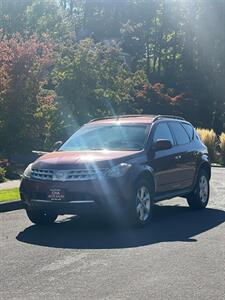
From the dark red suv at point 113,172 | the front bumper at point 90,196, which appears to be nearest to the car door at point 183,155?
the dark red suv at point 113,172

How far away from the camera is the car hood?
9.74 metres

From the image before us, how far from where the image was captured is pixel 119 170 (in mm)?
9766

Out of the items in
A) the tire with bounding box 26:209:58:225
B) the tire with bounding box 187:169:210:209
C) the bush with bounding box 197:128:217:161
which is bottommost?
the bush with bounding box 197:128:217:161

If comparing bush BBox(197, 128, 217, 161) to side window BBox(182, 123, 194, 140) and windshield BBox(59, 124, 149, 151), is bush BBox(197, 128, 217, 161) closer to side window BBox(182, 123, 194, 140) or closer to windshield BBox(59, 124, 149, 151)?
side window BBox(182, 123, 194, 140)

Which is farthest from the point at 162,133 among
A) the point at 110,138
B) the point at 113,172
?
the point at 113,172

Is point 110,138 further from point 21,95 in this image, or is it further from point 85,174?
point 21,95

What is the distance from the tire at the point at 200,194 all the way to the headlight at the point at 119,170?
2941mm

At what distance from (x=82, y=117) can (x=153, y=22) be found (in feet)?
101

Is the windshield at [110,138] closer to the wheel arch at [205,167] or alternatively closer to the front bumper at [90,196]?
the front bumper at [90,196]

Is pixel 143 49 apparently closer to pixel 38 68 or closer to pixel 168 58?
pixel 168 58

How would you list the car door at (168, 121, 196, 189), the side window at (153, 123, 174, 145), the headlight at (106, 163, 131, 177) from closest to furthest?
the headlight at (106, 163, 131, 177)
the side window at (153, 123, 174, 145)
the car door at (168, 121, 196, 189)

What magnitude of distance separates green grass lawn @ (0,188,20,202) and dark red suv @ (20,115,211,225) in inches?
86.4

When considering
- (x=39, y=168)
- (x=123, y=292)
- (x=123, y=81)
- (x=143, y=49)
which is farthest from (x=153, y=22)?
(x=123, y=292)

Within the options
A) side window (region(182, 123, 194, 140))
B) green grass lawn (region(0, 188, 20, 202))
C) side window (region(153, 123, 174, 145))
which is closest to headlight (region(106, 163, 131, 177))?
side window (region(153, 123, 174, 145))
